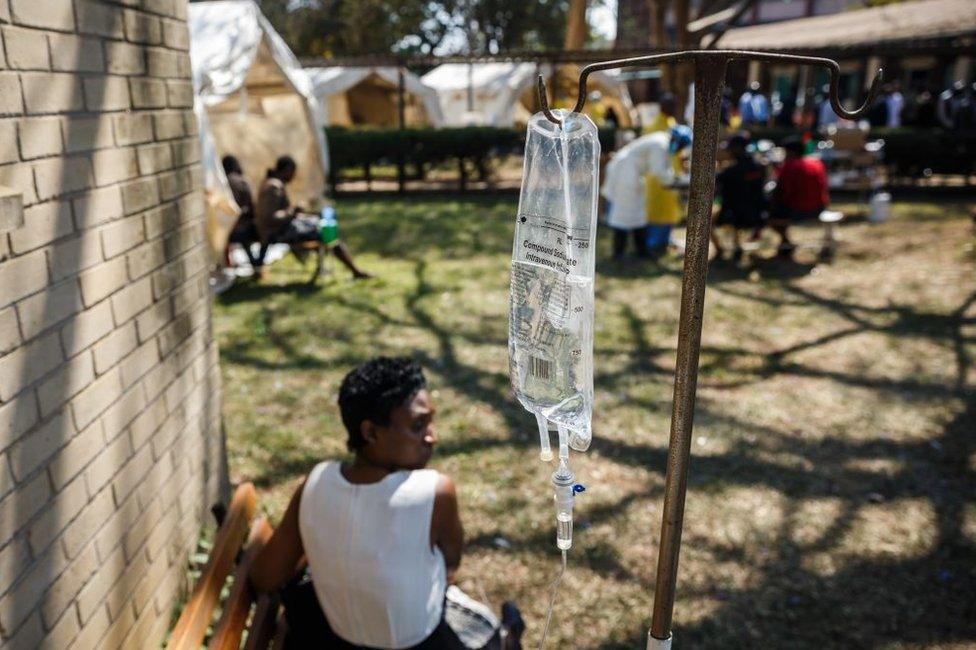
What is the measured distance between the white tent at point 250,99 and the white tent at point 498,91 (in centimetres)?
525

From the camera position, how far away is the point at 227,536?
8.77ft

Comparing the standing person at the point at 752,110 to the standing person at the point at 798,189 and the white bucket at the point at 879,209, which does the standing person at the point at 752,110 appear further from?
the standing person at the point at 798,189

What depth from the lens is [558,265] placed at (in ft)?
4.24

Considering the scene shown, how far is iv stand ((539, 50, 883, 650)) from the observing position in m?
1.15

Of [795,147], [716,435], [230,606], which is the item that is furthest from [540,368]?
[795,147]

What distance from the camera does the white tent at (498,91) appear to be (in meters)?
17.2

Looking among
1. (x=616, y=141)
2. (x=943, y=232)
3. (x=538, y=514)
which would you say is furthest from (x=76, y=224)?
(x=616, y=141)

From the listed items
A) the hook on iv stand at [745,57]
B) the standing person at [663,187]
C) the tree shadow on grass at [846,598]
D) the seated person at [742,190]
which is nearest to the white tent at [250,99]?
the standing person at [663,187]

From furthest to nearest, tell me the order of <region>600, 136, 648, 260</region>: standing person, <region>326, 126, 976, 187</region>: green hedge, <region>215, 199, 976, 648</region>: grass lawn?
<region>326, 126, 976, 187</region>: green hedge, <region>600, 136, 648, 260</region>: standing person, <region>215, 199, 976, 648</region>: grass lawn

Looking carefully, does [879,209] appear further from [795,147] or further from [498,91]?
[498,91]

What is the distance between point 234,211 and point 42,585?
6.47m

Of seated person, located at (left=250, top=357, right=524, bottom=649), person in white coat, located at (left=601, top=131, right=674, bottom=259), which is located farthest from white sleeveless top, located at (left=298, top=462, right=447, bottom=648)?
person in white coat, located at (left=601, top=131, right=674, bottom=259)

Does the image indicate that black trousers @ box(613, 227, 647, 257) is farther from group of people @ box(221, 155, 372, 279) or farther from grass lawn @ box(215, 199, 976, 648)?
group of people @ box(221, 155, 372, 279)

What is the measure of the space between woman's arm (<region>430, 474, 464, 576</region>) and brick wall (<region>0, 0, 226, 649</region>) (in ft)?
3.07
